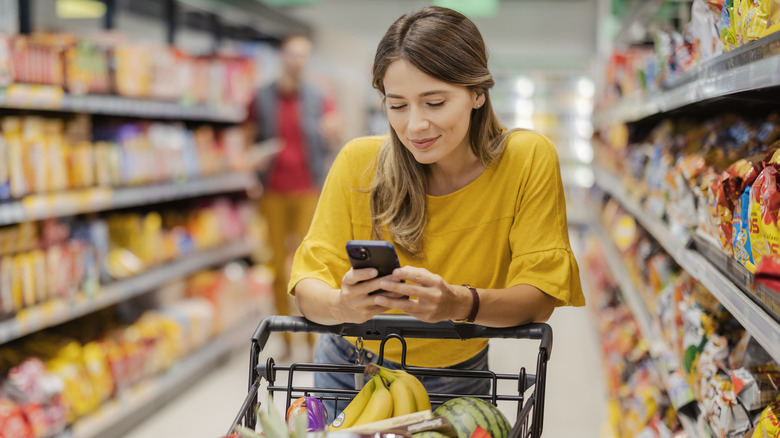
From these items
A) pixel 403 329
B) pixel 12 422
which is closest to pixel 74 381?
pixel 12 422

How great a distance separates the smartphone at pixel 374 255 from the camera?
1.12 metres

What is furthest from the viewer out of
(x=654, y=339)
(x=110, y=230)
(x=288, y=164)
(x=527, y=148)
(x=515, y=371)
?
(x=288, y=164)

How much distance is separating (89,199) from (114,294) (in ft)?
1.53

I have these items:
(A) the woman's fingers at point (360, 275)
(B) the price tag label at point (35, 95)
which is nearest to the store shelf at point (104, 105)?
(B) the price tag label at point (35, 95)

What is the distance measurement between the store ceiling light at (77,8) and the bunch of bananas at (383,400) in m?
8.31

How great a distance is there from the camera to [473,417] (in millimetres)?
1112

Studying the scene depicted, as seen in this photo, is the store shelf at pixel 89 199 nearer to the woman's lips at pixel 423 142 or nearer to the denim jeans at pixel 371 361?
the denim jeans at pixel 371 361

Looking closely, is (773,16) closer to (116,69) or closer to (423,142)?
(423,142)

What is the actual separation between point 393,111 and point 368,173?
22 centimetres

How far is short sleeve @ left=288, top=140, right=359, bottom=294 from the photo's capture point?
4.94ft

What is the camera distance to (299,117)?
461cm

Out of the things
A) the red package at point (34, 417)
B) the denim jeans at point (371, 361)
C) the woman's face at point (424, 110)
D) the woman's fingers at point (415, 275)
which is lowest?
the red package at point (34, 417)

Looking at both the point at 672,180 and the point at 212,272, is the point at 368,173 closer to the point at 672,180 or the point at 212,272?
the point at 672,180

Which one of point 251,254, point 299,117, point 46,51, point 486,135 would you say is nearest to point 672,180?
point 486,135
